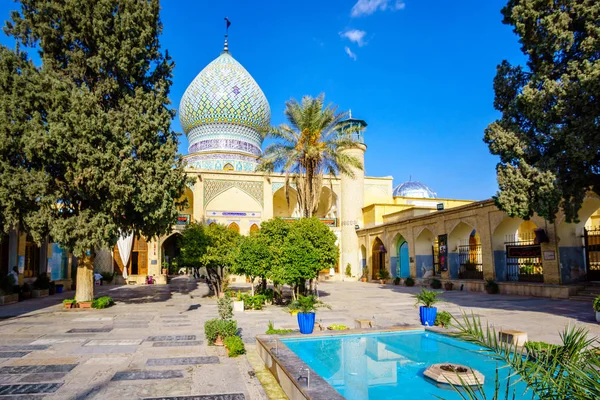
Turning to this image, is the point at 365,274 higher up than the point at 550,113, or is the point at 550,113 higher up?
the point at 550,113

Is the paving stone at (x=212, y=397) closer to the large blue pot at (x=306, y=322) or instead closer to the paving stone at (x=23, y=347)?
the large blue pot at (x=306, y=322)

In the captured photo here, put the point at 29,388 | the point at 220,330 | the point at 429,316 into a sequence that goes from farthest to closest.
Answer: the point at 429,316 < the point at 220,330 < the point at 29,388

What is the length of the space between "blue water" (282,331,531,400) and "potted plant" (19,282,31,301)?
46.0 ft

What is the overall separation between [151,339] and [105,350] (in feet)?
3.85

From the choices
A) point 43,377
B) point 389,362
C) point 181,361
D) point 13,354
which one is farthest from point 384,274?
point 43,377

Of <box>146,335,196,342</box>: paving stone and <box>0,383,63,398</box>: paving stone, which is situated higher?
<box>0,383,63,398</box>: paving stone

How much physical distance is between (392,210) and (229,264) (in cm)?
1693

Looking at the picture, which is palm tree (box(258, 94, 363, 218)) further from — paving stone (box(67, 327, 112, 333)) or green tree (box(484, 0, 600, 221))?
paving stone (box(67, 327, 112, 333))

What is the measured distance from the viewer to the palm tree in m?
17.4

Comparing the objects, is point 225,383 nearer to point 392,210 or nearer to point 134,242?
point 134,242

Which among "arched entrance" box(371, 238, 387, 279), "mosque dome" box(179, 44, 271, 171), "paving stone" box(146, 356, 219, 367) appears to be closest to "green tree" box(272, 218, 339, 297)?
"paving stone" box(146, 356, 219, 367)

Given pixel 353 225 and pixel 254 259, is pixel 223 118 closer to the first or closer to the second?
pixel 353 225

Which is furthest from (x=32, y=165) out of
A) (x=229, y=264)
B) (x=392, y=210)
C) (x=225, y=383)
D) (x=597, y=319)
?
(x=392, y=210)

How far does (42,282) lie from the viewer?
18891mm
